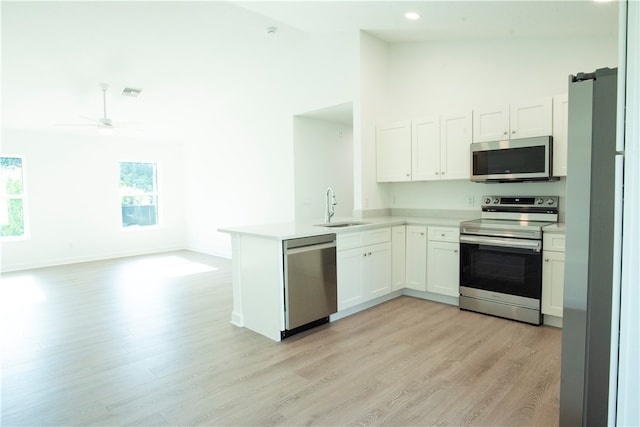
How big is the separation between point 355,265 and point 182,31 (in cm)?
296

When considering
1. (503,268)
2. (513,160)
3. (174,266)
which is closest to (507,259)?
(503,268)

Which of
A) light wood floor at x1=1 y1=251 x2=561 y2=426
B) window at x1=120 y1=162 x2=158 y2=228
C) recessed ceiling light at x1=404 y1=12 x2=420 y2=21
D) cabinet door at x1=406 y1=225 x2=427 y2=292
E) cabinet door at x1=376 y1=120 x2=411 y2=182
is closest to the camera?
light wood floor at x1=1 y1=251 x2=561 y2=426

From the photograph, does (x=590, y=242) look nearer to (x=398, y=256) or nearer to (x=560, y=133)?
(x=560, y=133)

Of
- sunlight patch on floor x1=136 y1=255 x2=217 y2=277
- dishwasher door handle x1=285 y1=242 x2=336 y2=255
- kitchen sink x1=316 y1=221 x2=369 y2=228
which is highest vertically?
kitchen sink x1=316 y1=221 x2=369 y2=228

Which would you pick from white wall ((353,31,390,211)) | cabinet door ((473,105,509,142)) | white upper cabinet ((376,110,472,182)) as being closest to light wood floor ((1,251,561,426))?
white wall ((353,31,390,211))

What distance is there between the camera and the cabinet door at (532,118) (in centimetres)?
338

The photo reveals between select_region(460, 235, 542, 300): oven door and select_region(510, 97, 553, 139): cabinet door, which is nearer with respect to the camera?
select_region(460, 235, 542, 300): oven door

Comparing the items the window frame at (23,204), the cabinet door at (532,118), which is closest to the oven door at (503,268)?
the cabinet door at (532,118)

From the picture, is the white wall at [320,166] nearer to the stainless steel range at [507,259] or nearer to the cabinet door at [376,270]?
the cabinet door at [376,270]

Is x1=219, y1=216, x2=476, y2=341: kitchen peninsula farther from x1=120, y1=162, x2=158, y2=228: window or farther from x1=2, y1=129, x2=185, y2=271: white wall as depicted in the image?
x1=120, y1=162, x2=158, y2=228: window

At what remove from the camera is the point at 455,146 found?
13.2ft

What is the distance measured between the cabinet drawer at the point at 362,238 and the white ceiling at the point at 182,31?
1822mm

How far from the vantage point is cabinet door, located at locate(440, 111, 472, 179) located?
3928 mm

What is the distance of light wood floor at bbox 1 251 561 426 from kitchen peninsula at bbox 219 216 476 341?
15 centimetres
